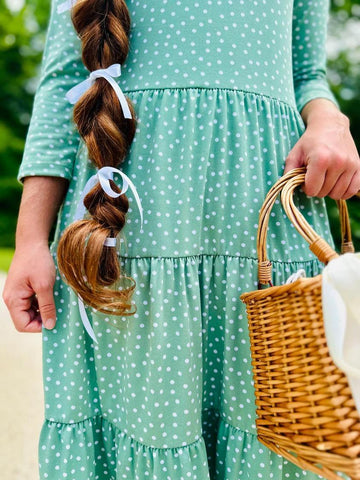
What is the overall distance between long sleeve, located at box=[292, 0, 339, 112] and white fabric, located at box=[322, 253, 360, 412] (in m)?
0.51

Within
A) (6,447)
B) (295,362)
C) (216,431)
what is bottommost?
(6,447)

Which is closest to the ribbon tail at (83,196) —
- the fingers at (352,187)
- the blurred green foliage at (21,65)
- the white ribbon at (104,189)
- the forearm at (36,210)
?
the white ribbon at (104,189)

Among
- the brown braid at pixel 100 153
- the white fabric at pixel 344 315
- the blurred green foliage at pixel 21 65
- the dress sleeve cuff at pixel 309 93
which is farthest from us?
the blurred green foliage at pixel 21 65

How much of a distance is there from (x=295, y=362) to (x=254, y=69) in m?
0.51

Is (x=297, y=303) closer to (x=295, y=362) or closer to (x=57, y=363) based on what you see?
(x=295, y=362)

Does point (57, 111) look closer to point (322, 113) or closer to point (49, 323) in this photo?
point (49, 323)

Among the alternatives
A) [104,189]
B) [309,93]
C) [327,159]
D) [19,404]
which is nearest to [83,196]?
[104,189]

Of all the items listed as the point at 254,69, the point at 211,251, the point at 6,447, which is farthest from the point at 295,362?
the point at 6,447

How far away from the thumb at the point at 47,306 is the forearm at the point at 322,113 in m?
0.57

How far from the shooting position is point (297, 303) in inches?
23.6

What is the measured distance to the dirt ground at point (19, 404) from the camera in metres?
1.58

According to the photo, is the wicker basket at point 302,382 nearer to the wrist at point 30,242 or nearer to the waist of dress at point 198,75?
the waist of dress at point 198,75

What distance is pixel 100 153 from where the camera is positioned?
77 cm

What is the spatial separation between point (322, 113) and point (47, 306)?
62 centimetres
